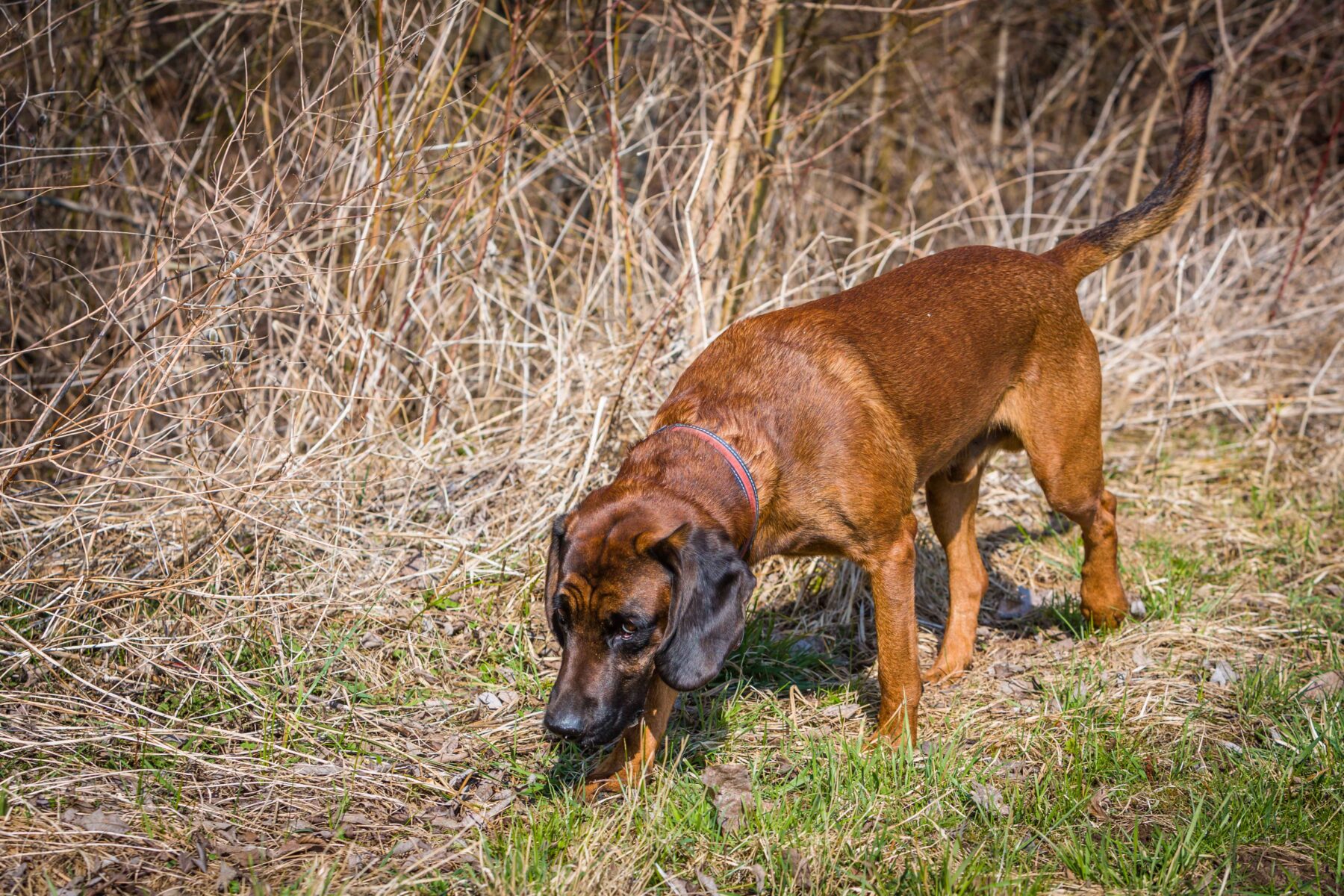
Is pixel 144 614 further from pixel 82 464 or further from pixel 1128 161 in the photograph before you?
pixel 1128 161

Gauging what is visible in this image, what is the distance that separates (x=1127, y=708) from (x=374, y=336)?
149 inches

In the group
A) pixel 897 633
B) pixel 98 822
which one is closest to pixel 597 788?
pixel 897 633

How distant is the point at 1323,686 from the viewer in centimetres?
398

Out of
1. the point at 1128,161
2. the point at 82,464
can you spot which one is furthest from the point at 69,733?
the point at 1128,161

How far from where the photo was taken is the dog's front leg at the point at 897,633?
12.3ft

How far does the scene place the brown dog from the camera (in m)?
3.08

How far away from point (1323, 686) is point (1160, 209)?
79.6 inches

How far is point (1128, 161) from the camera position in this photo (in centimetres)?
1044

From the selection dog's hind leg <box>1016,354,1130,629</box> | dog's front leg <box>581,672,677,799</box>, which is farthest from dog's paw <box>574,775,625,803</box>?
dog's hind leg <box>1016,354,1130,629</box>

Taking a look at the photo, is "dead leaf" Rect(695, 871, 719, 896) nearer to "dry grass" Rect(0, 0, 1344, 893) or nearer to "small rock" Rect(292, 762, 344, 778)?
"dry grass" Rect(0, 0, 1344, 893)

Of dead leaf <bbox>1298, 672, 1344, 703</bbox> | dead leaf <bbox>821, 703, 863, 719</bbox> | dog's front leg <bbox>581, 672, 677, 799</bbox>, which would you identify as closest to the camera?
dog's front leg <bbox>581, 672, 677, 799</bbox>

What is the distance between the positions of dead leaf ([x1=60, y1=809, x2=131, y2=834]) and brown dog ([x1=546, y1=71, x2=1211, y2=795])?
1.24m

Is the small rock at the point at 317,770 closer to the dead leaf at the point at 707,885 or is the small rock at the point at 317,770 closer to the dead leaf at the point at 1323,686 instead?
the dead leaf at the point at 707,885

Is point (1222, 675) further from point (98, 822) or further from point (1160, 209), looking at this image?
point (98, 822)
